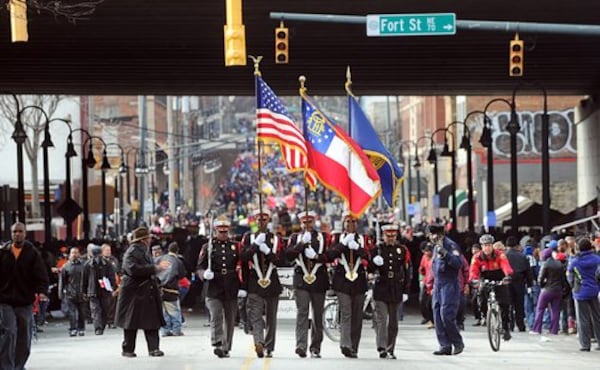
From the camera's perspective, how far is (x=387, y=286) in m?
21.3

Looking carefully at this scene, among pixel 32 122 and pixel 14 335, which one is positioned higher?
pixel 32 122

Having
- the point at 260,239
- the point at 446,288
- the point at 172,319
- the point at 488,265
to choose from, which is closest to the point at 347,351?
the point at 446,288

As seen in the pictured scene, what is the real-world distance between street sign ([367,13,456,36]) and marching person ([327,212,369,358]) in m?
5.40

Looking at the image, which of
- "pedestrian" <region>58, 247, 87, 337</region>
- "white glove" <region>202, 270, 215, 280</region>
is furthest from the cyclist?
"pedestrian" <region>58, 247, 87, 337</region>

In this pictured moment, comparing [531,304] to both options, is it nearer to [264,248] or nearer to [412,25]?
[412,25]

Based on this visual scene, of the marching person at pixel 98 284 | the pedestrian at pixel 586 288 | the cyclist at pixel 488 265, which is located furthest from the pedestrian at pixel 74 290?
the pedestrian at pixel 586 288

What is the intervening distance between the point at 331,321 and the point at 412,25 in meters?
5.39

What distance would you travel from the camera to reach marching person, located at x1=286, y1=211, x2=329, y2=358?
69.3 feet

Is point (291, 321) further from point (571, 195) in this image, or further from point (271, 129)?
point (571, 195)

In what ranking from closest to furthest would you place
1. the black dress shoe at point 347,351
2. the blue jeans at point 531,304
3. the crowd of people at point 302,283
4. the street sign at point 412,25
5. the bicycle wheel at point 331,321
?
1. the crowd of people at point 302,283
2. the black dress shoe at point 347,351
3. the bicycle wheel at point 331,321
4. the street sign at point 412,25
5. the blue jeans at point 531,304

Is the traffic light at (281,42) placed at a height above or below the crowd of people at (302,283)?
above

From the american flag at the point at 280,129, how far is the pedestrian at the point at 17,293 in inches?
190

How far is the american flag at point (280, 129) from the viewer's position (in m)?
21.8

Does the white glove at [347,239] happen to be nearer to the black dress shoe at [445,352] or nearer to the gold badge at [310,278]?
the gold badge at [310,278]
